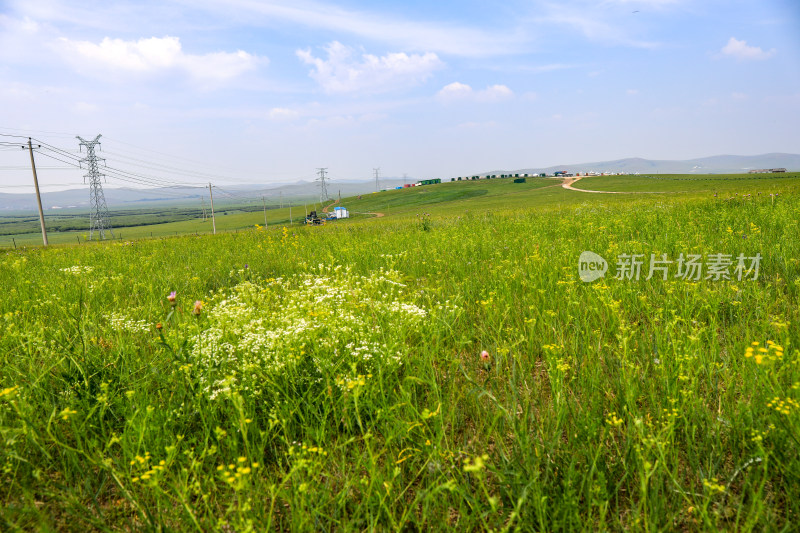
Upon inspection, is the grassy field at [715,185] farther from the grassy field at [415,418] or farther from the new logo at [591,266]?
the grassy field at [415,418]

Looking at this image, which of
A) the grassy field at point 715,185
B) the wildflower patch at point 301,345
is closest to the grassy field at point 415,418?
the wildflower patch at point 301,345

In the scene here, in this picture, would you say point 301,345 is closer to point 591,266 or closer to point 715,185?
point 591,266

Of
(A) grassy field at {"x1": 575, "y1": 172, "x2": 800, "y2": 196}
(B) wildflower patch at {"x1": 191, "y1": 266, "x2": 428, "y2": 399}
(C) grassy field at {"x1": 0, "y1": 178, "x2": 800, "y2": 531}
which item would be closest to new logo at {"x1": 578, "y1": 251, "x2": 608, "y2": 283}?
(C) grassy field at {"x1": 0, "y1": 178, "x2": 800, "y2": 531}

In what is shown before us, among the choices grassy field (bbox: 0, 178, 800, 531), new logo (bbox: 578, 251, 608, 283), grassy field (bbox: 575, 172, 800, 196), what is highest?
grassy field (bbox: 575, 172, 800, 196)

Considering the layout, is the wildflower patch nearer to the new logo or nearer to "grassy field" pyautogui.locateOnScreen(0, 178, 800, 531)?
"grassy field" pyautogui.locateOnScreen(0, 178, 800, 531)

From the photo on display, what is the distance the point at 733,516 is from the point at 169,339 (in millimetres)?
3997

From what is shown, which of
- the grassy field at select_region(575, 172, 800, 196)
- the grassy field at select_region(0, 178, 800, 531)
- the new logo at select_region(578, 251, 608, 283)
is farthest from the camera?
the grassy field at select_region(575, 172, 800, 196)

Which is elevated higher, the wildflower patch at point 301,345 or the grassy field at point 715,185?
the grassy field at point 715,185

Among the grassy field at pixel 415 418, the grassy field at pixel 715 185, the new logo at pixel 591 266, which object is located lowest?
the grassy field at pixel 415 418

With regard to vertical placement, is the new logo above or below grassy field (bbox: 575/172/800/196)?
below

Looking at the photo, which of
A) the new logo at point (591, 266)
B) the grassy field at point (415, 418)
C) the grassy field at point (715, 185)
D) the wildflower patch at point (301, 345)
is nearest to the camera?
the grassy field at point (415, 418)

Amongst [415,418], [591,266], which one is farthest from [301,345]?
[591,266]

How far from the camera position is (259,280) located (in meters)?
6.50

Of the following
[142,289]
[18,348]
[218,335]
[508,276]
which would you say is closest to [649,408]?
[508,276]
